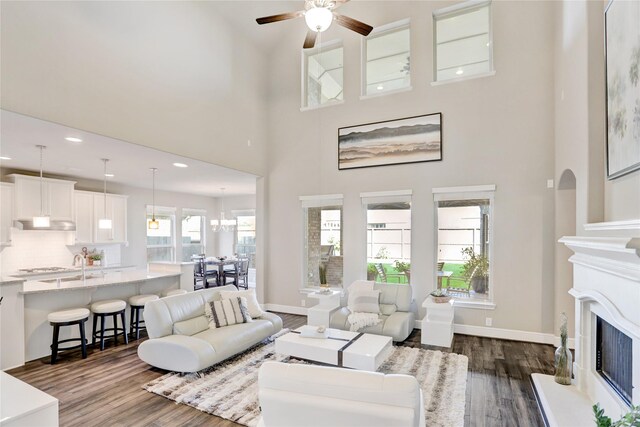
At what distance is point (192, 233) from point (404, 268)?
23.7 ft

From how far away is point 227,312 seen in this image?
4531mm

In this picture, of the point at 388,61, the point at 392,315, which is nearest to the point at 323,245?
the point at 392,315

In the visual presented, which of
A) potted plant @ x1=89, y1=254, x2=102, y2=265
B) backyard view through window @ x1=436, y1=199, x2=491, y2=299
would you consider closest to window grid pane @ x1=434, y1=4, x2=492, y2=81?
backyard view through window @ x1=436, y1=199, x2=491, y2=299

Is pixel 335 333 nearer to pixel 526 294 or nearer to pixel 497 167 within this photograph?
pixel 526 294

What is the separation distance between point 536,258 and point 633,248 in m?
3.25

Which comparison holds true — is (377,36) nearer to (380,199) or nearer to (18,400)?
(380,199)

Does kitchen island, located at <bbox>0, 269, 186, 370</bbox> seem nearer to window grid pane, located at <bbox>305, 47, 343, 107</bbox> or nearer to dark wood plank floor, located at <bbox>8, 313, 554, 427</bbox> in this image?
dark wood plank floor, located at <bbox>8, 313, 554, 427</bbox>

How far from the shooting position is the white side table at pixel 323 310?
5129mm

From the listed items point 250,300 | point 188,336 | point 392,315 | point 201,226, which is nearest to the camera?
point 188,336

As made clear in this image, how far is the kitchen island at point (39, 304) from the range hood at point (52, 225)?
1.75m

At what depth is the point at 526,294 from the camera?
491 centimetres

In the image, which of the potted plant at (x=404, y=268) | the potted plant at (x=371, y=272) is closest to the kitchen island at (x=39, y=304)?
the potted plant at (x=371, y=272)

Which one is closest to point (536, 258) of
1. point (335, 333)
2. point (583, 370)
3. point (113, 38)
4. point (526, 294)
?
point (526, 294)

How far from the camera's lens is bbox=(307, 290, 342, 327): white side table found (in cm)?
513
